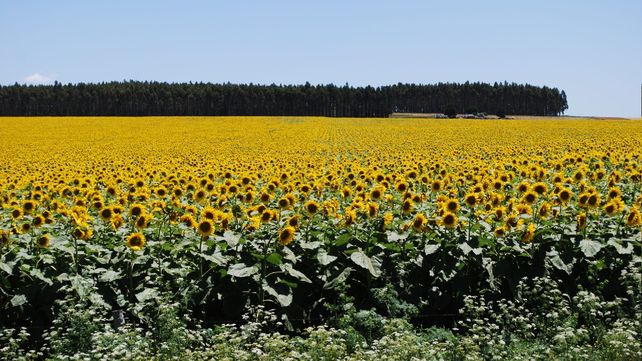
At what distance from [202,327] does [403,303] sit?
6.92ft

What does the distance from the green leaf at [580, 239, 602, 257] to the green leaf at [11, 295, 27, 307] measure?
583 centimetres

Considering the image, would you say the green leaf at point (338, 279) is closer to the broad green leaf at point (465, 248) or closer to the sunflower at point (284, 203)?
the broad green leaf at point (465, 248)

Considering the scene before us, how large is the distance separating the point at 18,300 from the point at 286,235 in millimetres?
2765

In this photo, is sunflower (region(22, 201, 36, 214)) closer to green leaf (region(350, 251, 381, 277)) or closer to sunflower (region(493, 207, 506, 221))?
green leaf (region(350, 251, 381, 277))

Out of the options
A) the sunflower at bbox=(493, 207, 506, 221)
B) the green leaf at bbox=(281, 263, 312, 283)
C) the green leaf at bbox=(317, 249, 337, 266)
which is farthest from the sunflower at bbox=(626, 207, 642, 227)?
the green leaf at bbox=(281, 263, 312, 283)

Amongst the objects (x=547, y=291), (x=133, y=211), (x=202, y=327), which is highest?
(x=133, y=211)

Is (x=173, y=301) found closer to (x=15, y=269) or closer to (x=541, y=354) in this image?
(x=15, y=269)

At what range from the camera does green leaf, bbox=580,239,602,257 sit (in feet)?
22.3

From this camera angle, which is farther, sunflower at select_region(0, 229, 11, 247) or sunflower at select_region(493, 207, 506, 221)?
sunflower at select_region(493, 207, 506, 221)

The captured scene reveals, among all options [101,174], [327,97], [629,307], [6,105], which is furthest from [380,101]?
[629,307]

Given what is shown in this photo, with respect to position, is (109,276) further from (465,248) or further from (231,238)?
(465,248)

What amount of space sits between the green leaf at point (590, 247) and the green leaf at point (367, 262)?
220cm

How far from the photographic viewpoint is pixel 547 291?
6.70 meters

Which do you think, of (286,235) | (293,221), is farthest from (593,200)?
(286,235)
